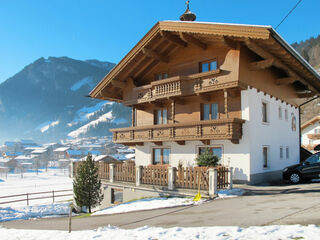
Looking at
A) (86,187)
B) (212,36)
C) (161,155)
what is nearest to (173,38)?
(212,36)

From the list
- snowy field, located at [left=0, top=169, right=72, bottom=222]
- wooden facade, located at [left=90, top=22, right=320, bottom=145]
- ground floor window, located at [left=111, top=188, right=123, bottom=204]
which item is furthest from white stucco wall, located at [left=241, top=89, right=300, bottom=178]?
snowy field, located at [left=0, top=169, right=72, bottom=222]

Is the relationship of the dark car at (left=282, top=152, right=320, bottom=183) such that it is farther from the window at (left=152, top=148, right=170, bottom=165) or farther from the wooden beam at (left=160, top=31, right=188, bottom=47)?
the wooden beam at (left=160, top=31, right=188, bottom=47)

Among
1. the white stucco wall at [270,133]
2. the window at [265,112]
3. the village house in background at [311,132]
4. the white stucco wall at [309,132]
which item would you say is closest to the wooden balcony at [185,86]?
the white stucco wall at [270,133]

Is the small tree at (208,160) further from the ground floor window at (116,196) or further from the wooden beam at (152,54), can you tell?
the wooden beam at (152,54)

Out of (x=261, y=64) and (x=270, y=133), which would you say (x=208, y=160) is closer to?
(x=270, y=133)

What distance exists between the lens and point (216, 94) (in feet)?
61.4

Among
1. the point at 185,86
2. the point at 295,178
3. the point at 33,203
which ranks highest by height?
the point at 185,86

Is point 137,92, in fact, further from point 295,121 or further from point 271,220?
point 271,220

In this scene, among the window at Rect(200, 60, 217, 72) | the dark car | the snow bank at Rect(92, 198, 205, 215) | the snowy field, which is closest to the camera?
the snow bank at Rect(92, 198, 205, 215)

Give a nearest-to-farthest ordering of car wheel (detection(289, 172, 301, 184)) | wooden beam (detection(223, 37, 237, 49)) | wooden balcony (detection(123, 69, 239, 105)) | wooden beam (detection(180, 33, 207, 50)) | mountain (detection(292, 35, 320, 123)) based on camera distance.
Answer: wooden beam (detection(223, 37, 237, 49)) → car wheel (detection(289, 172, 301, 184)) → wooden balcony (detection(123, 69, 239, 105)) → wooden beam (detection(180, 33, 207, 50)) → mountain (detection(292, 35, 320, 123))

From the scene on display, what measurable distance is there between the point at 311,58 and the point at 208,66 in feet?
358

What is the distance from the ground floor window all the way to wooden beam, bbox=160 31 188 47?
10.7 meters

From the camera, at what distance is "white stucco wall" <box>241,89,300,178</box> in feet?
56.2

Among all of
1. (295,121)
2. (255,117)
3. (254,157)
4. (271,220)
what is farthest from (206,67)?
(271,220)
